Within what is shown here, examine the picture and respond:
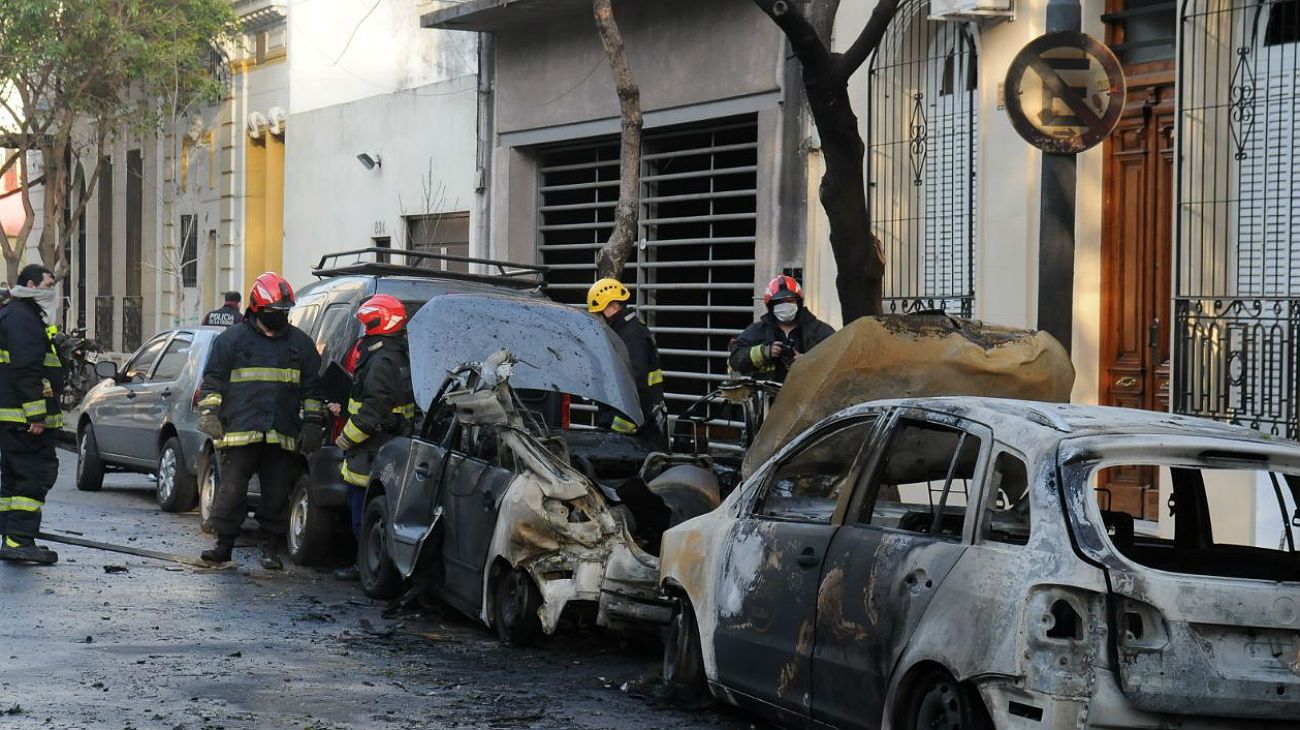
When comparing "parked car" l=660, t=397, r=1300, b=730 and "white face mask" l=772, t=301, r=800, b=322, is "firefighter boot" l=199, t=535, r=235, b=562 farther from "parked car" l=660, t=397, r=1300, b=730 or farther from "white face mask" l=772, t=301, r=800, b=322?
"parked car" l=660, t=397, r=1300, b=730

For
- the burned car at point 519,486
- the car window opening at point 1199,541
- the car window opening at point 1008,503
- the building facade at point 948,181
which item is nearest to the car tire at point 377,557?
the burned car at point 519,486

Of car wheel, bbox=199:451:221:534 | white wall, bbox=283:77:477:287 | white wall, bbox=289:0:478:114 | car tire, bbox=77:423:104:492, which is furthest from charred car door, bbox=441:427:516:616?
white wall, bbox=289:0:478:114

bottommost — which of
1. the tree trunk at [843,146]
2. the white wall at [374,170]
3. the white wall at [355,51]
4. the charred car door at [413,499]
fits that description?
the charred car door at [413,499]


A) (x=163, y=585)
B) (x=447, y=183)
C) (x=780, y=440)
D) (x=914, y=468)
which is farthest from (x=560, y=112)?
Result: (x=914, y=468)

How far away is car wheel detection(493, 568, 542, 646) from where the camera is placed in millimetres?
8750

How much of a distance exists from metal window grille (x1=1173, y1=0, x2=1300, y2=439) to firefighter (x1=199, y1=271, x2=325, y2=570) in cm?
563

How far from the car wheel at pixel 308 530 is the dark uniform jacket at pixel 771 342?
282 cm

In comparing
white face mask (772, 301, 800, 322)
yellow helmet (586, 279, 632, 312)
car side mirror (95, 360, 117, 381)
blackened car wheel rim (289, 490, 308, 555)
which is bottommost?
blackened car wheel rim (289, 490, 308, 555)

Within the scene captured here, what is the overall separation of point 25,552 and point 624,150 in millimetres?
6521

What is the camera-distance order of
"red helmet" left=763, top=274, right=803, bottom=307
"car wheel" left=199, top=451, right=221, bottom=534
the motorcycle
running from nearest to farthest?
1. "red helmet" left=763, top=274, right=803, bottom=307
2. "car wheel" left=199, top=451, right=221, bottom=534
3. the motorcycle

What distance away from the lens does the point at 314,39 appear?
28.0 m

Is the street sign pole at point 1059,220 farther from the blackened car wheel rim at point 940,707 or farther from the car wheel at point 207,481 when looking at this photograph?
the car wheel at point 207,481

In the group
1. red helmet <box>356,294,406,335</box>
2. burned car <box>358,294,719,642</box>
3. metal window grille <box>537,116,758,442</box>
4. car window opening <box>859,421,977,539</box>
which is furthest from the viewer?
metal window grille <box>537,116,758,442</box>

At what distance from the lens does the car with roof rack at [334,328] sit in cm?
1166
